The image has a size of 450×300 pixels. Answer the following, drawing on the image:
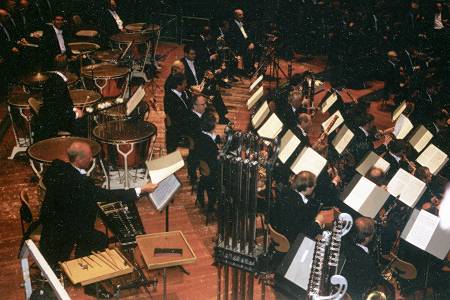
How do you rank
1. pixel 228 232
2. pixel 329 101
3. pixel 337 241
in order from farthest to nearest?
pixel 329 101
pixel 337 241
pixel 228 232

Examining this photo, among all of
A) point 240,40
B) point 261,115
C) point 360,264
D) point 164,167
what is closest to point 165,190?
point 164,167

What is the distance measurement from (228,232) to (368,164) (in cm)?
376

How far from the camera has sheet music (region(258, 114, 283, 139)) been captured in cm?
723

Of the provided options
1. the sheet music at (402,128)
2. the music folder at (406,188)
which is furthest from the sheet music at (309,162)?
the sheet music at (402,128)

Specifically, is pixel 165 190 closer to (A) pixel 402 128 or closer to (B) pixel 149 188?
(B) pixel 149 188

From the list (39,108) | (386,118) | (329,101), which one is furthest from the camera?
(386,118)

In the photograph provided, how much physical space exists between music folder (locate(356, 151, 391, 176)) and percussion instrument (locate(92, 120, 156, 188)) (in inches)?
115

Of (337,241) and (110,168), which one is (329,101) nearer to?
(110,168)

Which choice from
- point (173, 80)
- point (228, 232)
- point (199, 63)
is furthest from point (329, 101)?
point (228, 232)

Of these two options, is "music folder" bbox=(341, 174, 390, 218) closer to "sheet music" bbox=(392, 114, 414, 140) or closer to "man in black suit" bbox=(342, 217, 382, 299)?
"man in black suit" bbox=(342, 217, 382, 299)

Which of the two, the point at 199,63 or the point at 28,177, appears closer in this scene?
the point at 28,177

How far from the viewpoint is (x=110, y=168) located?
8016 millimetres

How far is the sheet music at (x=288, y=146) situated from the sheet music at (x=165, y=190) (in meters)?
1.67

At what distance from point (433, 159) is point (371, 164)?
1090 millimetres
